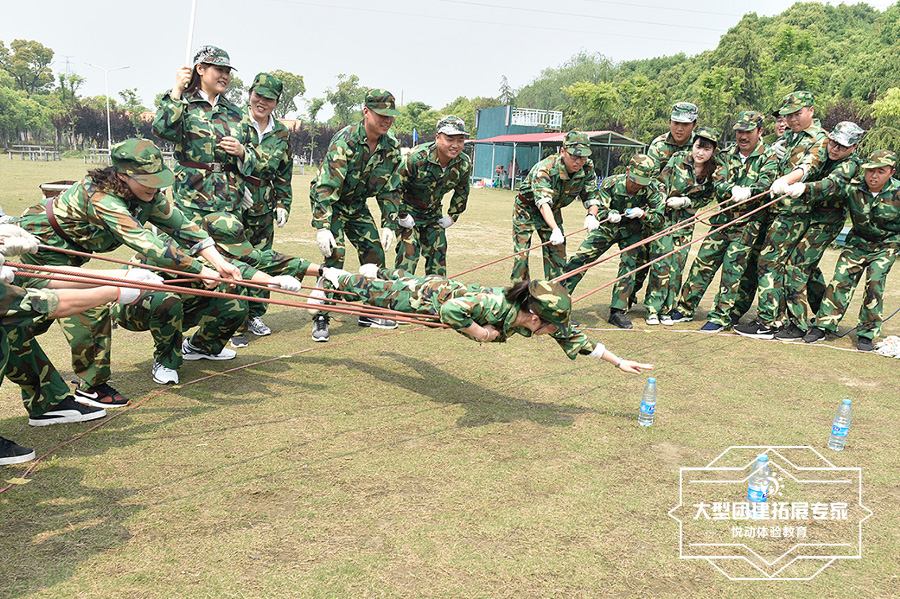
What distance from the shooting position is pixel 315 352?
6.55 meters

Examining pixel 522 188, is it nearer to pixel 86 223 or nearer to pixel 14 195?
pixel 86 223

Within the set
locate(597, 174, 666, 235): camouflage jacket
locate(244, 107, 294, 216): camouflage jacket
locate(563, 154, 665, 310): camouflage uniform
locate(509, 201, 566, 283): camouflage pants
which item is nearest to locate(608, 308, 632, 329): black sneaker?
locate(563, 154, 665, 310): camouflage uniform

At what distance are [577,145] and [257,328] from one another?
4048 millimetres

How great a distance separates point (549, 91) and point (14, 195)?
277ft

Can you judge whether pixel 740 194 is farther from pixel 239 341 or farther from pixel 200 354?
pixel 200 354

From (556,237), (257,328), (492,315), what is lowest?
(257,328)

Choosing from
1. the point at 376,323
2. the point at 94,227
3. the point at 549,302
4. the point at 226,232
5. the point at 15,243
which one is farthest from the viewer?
the point at 376,323

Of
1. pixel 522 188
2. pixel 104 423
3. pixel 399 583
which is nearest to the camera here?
pixel 399 583

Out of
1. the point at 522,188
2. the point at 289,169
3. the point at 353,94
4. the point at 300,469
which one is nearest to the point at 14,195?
the point at 289,169

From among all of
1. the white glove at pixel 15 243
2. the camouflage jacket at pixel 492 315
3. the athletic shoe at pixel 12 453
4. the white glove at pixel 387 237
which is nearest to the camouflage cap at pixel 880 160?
the camouflage jacket at pixel 492 315

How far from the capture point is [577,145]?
7.36 meters

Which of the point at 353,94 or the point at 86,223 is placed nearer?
the point at 86,223

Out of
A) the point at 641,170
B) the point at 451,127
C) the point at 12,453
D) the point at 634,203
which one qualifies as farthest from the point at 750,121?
the point at 12,453

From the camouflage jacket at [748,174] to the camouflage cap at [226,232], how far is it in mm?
5484
